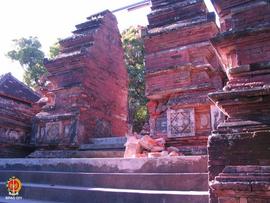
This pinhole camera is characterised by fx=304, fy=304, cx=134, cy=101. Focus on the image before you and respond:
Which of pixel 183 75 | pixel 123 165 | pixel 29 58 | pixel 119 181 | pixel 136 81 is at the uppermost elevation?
pixel 29 58

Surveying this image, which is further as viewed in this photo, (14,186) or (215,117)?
(215,117)

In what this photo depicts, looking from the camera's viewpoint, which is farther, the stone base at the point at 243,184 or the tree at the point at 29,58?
the tree at the point at 29,58

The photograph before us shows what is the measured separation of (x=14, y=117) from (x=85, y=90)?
2.78 meters

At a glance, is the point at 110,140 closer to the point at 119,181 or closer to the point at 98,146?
the point at 98,146

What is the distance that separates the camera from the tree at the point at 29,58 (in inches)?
864

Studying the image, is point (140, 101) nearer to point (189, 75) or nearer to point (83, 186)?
point (189, 75)

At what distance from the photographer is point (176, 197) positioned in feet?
13.0

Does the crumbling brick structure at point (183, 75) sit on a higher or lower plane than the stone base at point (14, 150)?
higher

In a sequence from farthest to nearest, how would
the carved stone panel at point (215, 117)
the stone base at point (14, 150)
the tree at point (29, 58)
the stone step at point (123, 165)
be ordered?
1. the tree at point (29, 58)
2. the stone base at point (14, 150)
3. the carved stone panel at point (215, 117)
4. the stone step at point (123, 165)

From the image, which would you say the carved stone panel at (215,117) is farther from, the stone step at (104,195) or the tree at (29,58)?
the tree at (29,58)

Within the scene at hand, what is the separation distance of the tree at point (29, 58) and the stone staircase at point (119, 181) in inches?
662

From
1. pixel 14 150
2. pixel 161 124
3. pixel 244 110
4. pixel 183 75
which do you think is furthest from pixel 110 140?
pixel 244 110
